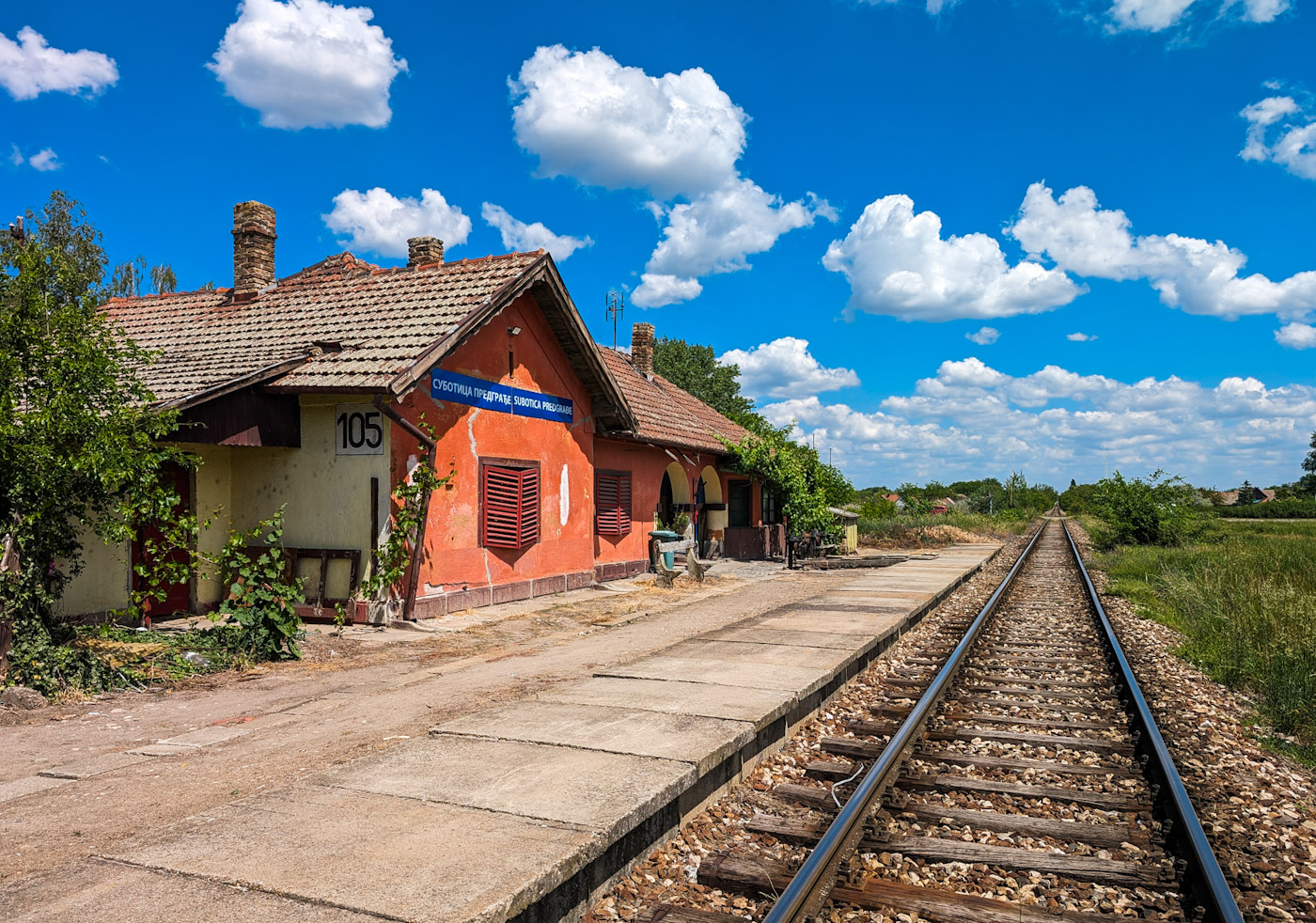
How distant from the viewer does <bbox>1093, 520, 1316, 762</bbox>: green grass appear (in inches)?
284

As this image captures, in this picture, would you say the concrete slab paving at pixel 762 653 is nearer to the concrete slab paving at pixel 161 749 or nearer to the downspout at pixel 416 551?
the downspout at pixel 416 551

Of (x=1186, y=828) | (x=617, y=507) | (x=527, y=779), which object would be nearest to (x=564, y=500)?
(x=617, y=507)

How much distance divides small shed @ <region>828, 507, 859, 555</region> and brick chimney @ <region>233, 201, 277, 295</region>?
16288mm

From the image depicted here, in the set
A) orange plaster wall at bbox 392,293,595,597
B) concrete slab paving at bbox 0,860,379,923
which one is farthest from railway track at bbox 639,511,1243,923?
orange plaster wall at bbox 392,293,595,597

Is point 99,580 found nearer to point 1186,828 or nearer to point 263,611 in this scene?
point 263,611

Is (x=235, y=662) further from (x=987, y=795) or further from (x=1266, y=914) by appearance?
(x=1266, y=914)

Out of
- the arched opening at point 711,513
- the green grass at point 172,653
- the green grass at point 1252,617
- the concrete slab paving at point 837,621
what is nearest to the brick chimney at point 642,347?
the arched opening at point 711,513

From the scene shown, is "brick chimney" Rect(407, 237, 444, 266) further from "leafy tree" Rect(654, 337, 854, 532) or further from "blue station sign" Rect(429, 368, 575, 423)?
"leafy tree" Rect(654, 337, 854, 532)

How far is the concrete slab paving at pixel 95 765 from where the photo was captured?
5.20m

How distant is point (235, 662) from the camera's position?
849cm

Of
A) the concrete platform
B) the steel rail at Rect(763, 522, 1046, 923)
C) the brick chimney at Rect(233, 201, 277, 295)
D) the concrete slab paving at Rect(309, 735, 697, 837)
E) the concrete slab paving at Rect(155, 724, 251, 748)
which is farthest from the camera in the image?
the brick chimney at Rect(233, 201, 277, 295)

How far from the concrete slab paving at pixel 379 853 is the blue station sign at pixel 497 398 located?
26.0 feet

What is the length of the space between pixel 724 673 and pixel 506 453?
6.69 m

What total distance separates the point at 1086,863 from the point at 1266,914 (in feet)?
2.35
